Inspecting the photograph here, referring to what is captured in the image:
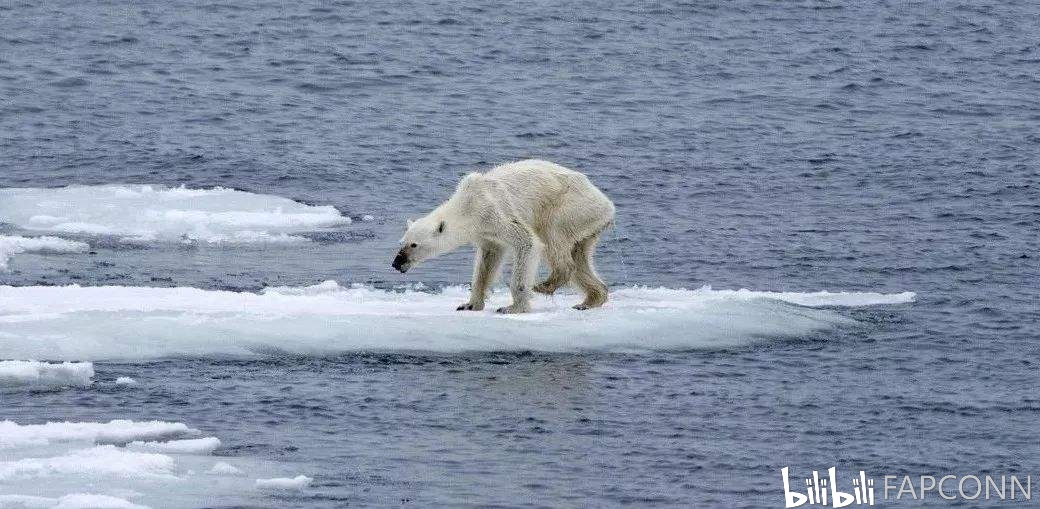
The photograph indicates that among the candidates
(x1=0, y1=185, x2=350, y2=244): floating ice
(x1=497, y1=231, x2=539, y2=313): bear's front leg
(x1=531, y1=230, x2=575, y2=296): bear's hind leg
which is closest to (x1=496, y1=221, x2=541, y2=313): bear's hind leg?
(x1=497, y1=231, x2=539, y2=313): bear's front leg

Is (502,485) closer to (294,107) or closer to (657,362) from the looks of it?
(657,362)

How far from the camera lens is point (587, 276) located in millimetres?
16000

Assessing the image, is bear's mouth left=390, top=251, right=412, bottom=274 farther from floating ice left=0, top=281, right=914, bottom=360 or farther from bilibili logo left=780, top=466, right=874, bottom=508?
bilibili logo left=780, top=466, right=874, bottom=508

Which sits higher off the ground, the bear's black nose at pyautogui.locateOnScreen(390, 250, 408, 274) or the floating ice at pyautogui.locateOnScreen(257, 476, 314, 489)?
the bear's black nose at pyautogui.locateOnScreen(390, 250, 408, 274)

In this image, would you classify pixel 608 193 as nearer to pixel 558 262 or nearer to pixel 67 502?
pixel 558 262

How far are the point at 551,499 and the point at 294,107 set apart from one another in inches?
832

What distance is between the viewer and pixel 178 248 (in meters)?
20.0

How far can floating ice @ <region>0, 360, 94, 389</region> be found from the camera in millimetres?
13312

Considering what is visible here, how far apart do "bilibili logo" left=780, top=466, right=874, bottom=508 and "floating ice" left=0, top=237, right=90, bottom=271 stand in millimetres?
10273

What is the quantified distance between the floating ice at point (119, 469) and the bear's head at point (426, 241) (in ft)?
11.2

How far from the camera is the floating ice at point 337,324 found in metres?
14.4

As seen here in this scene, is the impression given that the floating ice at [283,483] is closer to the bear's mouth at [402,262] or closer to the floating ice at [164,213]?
the bear's mouth at [402,262]

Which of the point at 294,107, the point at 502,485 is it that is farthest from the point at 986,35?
the point at 502,485

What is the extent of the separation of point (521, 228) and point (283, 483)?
4.60 metres
